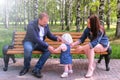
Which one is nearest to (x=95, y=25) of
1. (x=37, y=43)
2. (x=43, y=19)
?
(x=43, y=19)

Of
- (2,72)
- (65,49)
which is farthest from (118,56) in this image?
(2,72)

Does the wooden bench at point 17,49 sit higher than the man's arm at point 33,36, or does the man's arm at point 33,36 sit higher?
the man's arm at point 33,36

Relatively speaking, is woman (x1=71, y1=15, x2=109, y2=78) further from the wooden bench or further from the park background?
the park background

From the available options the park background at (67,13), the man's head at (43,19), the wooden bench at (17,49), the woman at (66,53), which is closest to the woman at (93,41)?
the wooden bench at (17,49)

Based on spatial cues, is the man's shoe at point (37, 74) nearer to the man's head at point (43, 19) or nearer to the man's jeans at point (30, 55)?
the man's jeans at point (30, 55)

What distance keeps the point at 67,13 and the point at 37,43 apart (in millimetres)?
32134

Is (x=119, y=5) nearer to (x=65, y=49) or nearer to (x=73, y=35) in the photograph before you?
(x=73, y=35)

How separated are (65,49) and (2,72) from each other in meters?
1.72

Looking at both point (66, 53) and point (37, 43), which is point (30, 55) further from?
point (66, 53)

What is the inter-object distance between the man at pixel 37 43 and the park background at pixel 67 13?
276 centimetres

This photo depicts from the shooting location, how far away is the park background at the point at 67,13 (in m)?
19.4

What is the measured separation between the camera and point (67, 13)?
40344mm

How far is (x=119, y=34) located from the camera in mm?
18625

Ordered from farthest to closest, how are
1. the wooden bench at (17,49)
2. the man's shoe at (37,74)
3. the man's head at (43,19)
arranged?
1. the wooden bench at (17,49)
2. the man's head at (43,19)
3. the man's shoe at (37,74)
